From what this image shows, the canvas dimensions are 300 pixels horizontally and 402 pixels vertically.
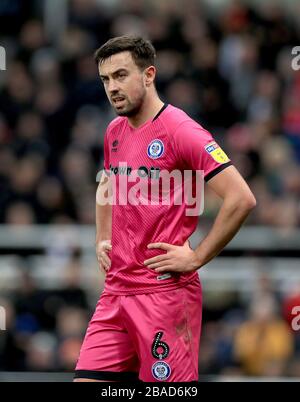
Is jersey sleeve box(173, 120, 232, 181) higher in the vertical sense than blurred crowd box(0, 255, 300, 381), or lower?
higher

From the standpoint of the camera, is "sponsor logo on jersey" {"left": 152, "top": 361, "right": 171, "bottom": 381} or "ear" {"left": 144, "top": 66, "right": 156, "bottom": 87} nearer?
"sponsor logo on jersey" {"left": 152, "top": 361, "right": 171, "bottom": 381}

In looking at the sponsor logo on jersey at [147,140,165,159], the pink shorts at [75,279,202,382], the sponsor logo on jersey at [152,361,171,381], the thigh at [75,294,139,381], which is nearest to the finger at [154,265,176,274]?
the pink shorts at [75,279,202,382]

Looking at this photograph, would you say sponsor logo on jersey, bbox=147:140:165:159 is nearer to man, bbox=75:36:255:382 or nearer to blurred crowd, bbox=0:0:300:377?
man, bbox=75:36:255:382

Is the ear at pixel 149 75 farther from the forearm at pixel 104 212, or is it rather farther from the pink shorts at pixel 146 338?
the pink shorts at pixel 146 338

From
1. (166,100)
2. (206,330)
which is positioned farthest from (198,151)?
(166,100)

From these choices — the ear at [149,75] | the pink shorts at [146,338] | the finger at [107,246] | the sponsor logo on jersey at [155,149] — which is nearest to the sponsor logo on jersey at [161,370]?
the pink shorts at [146,338]

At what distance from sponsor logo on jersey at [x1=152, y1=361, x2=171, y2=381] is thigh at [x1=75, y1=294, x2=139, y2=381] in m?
0.23

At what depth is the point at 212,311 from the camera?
12469 mm

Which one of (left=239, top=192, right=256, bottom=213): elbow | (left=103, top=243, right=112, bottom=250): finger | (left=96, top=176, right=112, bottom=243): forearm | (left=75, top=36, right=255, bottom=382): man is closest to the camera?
(left=239, top=192, right=256, bottom=213): elbow

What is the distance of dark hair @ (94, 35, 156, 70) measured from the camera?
6941 mm

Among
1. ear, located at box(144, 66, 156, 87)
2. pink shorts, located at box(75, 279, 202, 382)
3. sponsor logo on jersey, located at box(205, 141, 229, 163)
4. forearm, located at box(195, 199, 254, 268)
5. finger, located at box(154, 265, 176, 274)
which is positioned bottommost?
pink shorts, located at box(75, 279, 202, 382)

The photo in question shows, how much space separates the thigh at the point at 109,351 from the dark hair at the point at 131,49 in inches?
51.9

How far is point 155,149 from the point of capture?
694cm

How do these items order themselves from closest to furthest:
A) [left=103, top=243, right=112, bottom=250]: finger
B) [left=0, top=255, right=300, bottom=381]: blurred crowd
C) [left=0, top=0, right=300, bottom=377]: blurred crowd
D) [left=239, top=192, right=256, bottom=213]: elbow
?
[left=239, top=192, right=256, bottom=213]: elbow, [left=103, top=243, right=112, bottom=250]: finger, [left=0, top=255, right=300, bottom=381]: blurred crowd, [left=0, top=0, right=300, bottom=377]: blurred crowd
